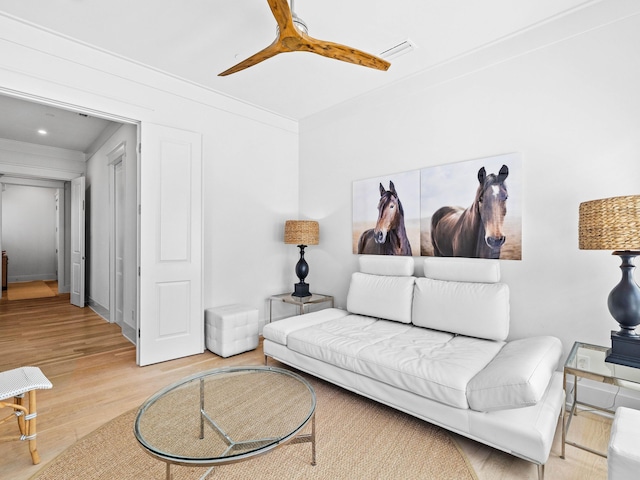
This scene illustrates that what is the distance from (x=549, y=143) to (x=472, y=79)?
878mm

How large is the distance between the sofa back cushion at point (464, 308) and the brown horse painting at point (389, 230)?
0.61 m

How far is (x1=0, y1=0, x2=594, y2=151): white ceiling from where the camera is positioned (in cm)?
231

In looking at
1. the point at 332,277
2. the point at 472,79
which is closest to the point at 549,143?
the point at 472,79

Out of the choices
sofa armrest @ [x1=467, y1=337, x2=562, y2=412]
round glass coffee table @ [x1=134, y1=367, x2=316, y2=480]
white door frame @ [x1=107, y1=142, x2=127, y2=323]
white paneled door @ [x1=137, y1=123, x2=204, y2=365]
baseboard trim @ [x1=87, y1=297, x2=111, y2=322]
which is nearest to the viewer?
round glass coffee table @ [x1=134, y1=367, x2=316, y2=480]

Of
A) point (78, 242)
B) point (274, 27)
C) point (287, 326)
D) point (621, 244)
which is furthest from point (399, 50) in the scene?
point (78, 242)

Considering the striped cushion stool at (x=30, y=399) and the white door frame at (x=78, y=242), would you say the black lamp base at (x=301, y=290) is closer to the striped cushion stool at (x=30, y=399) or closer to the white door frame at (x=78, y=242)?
the striped cushion stool at (x=30, y=399)

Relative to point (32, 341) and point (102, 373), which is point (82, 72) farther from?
point (32, 341)

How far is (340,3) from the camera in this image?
228 cm

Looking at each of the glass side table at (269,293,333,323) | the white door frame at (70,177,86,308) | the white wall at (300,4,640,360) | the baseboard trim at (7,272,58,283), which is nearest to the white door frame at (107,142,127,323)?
the white door frame at (70,177,86,308)

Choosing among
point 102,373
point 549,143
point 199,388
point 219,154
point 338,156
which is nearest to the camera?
point 199,388

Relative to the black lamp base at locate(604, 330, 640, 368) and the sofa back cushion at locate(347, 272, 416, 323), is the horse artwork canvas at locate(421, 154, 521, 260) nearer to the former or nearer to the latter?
the sofa back cushion at locate(347, 272, 416, 323)

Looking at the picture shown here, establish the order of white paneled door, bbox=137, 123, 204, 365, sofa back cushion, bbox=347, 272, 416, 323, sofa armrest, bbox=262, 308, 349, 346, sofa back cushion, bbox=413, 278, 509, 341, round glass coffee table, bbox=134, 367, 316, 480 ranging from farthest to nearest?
white paneled door, bbox=137, 123, 204, 365 < sofa back cushion, bbox=347, 272, 416, 323 < sofa armrest, bbox=262, 308, 349, 346 < sofa back cushion, bbox=413, 278, 509, 341 < round glass coffee table, bbox=134, 367, 316, 480

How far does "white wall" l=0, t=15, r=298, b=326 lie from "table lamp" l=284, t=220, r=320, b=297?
0.42 m

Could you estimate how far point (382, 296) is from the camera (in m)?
3.13
